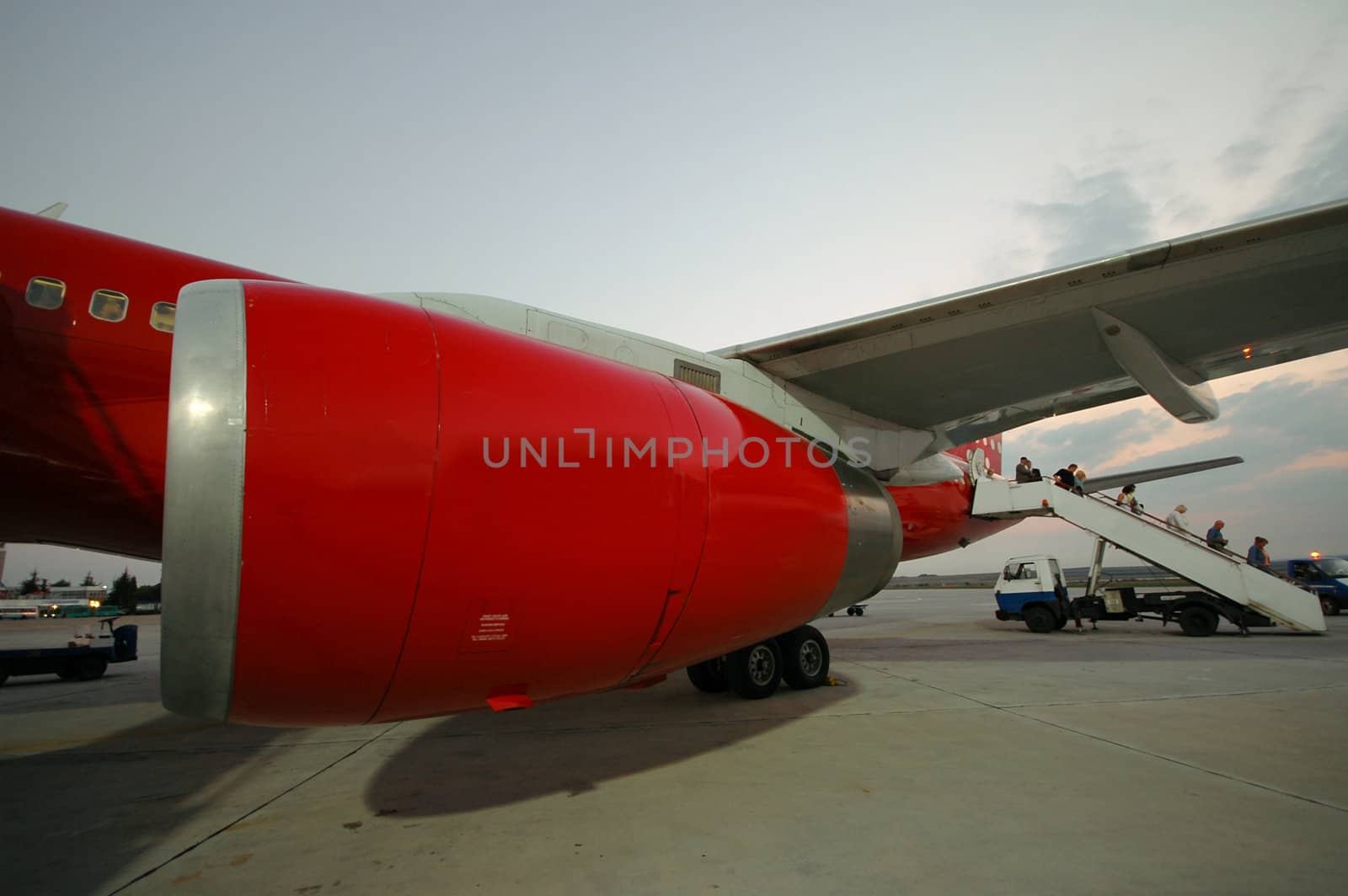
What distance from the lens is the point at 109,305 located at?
4.52 metres

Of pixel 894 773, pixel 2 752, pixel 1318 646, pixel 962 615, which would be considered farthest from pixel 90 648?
pixel 962 615

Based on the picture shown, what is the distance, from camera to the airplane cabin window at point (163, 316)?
15.1 ft

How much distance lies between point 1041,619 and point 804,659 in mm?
10198

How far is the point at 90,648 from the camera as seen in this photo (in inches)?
411

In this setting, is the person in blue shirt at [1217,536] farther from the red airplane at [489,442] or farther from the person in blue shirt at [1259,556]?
the red airplane at [489,442]

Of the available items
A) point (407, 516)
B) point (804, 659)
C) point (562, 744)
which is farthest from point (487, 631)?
point (804, 659)

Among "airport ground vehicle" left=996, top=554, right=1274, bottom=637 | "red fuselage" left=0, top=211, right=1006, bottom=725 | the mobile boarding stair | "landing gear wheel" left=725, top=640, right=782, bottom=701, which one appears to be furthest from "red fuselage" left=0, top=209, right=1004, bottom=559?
"airport ground vehicle" left=996, top=554, right=1274, bottom=637

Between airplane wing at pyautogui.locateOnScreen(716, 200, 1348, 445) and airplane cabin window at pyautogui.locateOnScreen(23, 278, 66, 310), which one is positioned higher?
airplane cabin window at pyautogui.locateOnScreen(23, 278, 66, 310)

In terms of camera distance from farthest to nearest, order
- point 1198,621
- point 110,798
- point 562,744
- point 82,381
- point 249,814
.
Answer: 1. point 1198,621
2. point 562,744
3. point 82,381
4. point 110,798
5. point 249,814

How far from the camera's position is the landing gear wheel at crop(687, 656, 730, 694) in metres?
7.27

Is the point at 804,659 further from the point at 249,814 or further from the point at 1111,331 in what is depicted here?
the point at 249,814

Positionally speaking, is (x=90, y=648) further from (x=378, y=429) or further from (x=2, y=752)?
(x=378, y=429)

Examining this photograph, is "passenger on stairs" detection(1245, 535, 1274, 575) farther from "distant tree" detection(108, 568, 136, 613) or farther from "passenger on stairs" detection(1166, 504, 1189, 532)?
"distant tree" detection(108, 568, 136, 613)

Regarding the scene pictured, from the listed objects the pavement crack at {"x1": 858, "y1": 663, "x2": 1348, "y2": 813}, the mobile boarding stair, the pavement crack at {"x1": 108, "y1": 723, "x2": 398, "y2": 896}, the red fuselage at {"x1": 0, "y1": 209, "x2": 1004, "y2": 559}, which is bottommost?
the pavement crack at {"x1": 858, "y1": 663, "x2": 1348, "y2": 813}
